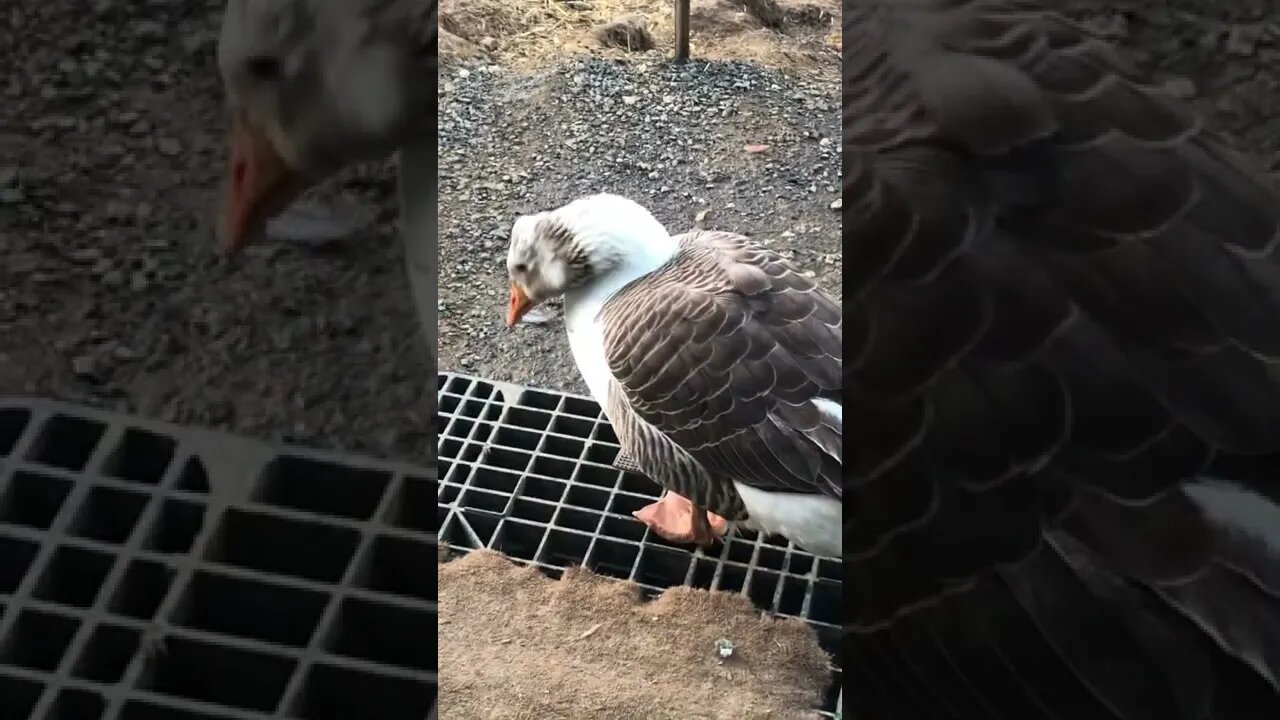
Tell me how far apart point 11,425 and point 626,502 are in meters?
0.75

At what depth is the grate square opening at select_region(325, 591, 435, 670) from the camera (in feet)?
1.07

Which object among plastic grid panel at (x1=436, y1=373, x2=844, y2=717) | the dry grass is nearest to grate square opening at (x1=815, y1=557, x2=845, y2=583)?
plastic grid panel at (x1=436, y1=373, x2=844, y2=717)

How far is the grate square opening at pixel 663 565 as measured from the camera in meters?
0.97

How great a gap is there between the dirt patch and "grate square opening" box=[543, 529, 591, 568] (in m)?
0.02

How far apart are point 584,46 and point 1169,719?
62 cm

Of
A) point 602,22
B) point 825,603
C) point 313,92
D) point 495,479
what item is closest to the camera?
point 313,92

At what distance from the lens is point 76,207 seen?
0.31 m

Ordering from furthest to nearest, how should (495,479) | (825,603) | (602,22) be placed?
(495,479)
(825,603)
(602,22)

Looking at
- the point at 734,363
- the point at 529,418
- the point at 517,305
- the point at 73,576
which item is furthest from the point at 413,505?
the point at 529,418

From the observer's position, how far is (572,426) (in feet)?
3.58

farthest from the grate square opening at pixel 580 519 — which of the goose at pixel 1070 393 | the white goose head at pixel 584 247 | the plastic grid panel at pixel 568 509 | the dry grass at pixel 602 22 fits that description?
the goose at pixel 1070 393

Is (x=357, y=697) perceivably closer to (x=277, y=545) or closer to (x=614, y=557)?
(x=277, y=545)

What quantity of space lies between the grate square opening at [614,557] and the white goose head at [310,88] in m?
0.72

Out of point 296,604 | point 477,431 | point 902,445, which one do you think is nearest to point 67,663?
point 296,604
